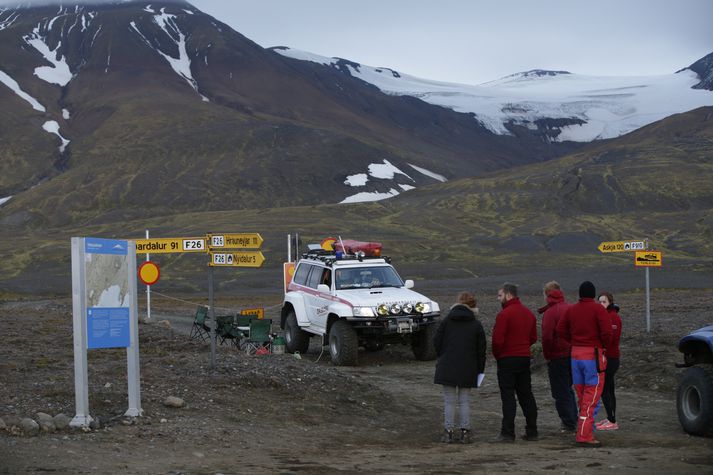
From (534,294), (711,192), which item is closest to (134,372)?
(534,294)

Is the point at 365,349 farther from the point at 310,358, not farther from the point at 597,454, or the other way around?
the point at 597,454

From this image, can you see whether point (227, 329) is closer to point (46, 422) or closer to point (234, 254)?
point (234, 254)

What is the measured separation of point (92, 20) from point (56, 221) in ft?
312

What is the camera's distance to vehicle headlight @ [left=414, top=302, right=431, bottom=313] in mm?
18891

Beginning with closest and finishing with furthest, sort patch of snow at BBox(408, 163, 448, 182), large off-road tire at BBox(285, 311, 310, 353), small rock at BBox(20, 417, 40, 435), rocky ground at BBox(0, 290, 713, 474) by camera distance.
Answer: rocky ground at BBox(0, 290, 713, 474) → small rock at BBox(20, 417, 40, 435) → large off-road tire at BBox(285, 311, 310, 353) → patch of snow at BBox(408, 163, 448, 182)

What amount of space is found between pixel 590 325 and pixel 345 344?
337 inches

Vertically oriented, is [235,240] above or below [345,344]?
above

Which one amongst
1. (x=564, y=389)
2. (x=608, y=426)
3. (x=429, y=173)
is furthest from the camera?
(x=429, y=173)

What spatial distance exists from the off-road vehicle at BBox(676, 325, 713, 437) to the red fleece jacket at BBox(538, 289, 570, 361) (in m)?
1.38

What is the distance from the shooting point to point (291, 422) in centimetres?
1180

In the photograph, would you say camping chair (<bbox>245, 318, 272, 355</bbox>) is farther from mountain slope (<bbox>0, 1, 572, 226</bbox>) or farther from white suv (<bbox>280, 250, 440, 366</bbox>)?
mountain slope (<bbox>0, 1, 572, 226</bbox>)

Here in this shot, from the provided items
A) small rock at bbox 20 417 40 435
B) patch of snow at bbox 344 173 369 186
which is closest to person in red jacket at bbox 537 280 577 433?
small rock at bbox 20 417 40 435

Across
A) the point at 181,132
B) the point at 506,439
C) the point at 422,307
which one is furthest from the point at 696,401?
the point at 181,132

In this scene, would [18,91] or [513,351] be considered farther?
[18,91]
